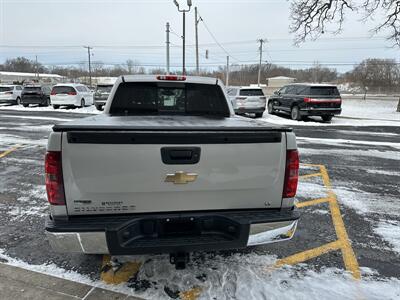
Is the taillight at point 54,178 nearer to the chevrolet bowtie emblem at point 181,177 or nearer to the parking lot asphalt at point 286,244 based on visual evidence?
the chevrolet bowtie emblem at point 181,177

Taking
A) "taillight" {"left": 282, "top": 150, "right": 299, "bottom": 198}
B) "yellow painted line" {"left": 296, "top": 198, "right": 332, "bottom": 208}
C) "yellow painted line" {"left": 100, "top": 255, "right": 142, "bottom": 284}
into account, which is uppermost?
"taillight" {"left": 282, "top": 150, "right": 299, "bottom": 198}

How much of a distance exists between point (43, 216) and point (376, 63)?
79295 millimetres

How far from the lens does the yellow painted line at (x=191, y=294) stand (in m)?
3.07

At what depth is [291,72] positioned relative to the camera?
4456 inches

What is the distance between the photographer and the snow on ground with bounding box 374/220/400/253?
4234mm

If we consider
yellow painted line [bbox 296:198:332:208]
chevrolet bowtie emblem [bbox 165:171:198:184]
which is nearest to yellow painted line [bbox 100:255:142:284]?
chevrolet bowtie emblem [bbox 165:171:198:184]

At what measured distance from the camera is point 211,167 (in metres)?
2.79

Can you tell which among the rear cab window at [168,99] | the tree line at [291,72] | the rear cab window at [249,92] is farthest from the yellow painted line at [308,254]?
the tree line at [291,72]

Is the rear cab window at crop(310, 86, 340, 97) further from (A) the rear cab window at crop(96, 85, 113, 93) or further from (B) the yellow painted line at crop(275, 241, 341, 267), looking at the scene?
(B) the yellow painted line at crop(275, 241, 341, 267)

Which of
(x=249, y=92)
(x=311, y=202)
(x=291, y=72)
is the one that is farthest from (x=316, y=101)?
(x=291, y=72)

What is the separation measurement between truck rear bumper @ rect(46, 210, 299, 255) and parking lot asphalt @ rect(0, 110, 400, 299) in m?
0.61

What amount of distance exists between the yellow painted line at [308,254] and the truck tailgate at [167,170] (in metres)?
1.18

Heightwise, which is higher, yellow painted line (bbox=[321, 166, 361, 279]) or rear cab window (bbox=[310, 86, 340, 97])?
rear cab window (bbox=[310, 86, 340, 97])

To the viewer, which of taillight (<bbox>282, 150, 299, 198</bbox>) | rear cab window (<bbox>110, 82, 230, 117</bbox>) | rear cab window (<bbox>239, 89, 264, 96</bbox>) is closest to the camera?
taillight (<bbox>282, 150, 299, 198</bbox>)
